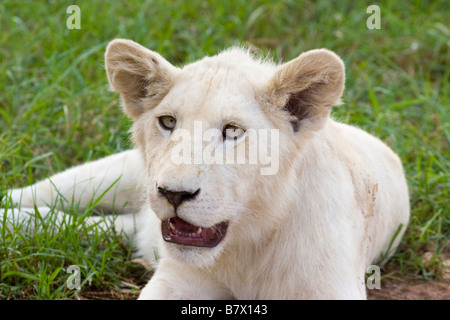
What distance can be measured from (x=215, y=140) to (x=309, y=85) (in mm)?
566

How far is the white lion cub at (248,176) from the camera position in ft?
12.4

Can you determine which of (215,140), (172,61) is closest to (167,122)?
(215,140)

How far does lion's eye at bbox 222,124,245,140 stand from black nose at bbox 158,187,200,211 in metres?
0.34

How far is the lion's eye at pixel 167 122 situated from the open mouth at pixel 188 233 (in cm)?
48

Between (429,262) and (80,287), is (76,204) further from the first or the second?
(429,262)

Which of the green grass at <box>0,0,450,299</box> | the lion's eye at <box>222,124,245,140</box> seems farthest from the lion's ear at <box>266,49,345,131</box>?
the green grass at <box>0,0,450,299</box>

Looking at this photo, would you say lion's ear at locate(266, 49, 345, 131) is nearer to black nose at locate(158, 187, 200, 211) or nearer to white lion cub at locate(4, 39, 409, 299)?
white lion cub at locate(4, 39, 409, 299)

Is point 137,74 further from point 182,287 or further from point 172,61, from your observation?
point 172,61

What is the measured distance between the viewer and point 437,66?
830cm

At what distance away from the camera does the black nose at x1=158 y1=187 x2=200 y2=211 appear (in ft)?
11.9

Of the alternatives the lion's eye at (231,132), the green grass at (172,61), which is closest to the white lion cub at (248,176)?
the lion's eye at (231,132)

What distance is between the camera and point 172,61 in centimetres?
781

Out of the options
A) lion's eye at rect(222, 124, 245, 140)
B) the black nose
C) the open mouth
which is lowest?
the open mouth
